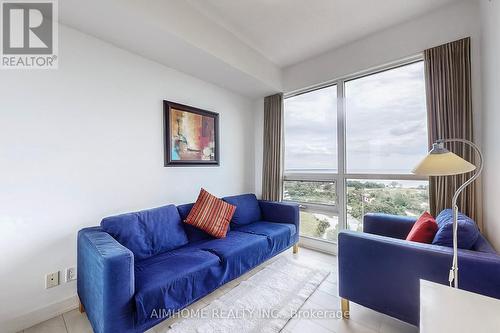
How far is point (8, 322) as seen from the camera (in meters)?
1.62

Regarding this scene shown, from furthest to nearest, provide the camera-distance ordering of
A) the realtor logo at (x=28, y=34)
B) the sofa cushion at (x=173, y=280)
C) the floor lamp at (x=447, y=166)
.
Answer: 1. the realtor logo at (x=28, y=34)
2. the sofa cushion at (x=173, y=280)
3. the floor lamp at (x=447, y=166)

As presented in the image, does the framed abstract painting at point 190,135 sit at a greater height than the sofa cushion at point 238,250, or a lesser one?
greater

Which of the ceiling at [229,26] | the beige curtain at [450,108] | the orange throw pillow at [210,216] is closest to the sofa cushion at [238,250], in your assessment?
the orange throw pillow at [210,216]

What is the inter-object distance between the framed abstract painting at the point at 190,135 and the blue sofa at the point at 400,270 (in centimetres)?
202

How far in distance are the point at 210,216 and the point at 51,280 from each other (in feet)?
4.76

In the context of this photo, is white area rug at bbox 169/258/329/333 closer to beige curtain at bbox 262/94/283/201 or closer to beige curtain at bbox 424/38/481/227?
beige curtain at bbox 262/94/283/201

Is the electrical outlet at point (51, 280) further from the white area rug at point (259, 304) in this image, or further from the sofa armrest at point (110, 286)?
the white area rug at point (259, 304)

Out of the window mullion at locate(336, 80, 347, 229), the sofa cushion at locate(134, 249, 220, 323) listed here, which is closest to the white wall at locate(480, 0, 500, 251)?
the window mullion at locate(336, 80, 347, 229)

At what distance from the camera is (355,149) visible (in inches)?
116

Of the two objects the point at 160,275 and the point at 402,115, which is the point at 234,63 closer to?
the point at 402,115

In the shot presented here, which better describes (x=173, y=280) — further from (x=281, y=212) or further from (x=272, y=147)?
(x=272, y=147)

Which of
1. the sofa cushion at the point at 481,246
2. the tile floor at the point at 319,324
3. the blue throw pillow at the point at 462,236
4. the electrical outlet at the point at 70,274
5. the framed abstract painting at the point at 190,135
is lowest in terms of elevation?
the tile floor at the point at 319,324

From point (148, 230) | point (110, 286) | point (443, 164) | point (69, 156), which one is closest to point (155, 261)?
point (148, 230)

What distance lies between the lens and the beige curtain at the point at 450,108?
2053mm
